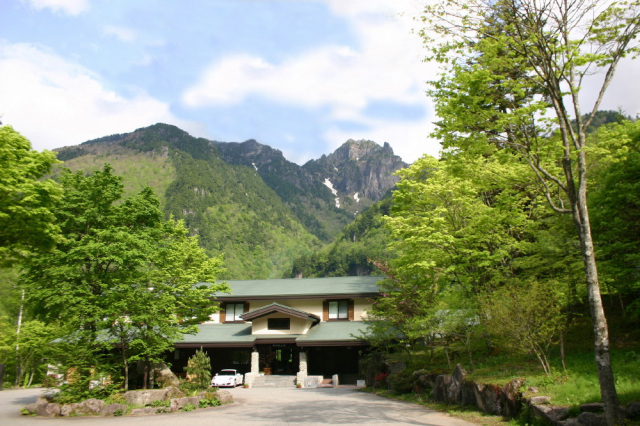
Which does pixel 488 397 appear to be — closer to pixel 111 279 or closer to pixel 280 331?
pixel 111 279

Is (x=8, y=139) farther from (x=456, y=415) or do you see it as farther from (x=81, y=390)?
(x=456, y=415)

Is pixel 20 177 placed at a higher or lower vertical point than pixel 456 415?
higher

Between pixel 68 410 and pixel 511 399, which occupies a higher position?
pixel 511 399

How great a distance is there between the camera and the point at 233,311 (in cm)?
3781

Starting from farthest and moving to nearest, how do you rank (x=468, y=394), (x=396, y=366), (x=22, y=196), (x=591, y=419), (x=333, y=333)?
(x=333, y=333) < (x=396, y=366) < (x=22, y=196) < (x=468, y=394) < (x=591, y=419)

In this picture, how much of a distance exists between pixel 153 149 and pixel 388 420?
643 feet

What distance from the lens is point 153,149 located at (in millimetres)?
192000

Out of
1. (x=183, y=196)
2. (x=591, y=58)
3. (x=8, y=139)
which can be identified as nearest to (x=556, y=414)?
(x=591, y=58)

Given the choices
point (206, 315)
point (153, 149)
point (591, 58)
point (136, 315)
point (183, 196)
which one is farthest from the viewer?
point (153, 149)

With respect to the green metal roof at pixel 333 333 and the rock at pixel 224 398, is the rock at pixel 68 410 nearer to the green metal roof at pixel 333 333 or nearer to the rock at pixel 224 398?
the rock at pixel 224 398

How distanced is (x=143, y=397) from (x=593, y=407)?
1676 cm

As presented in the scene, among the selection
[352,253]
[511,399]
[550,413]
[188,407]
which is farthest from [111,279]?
[352,253]

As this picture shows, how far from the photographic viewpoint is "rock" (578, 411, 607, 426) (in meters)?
9.36

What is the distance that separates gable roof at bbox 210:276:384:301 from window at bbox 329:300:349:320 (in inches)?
32.7
